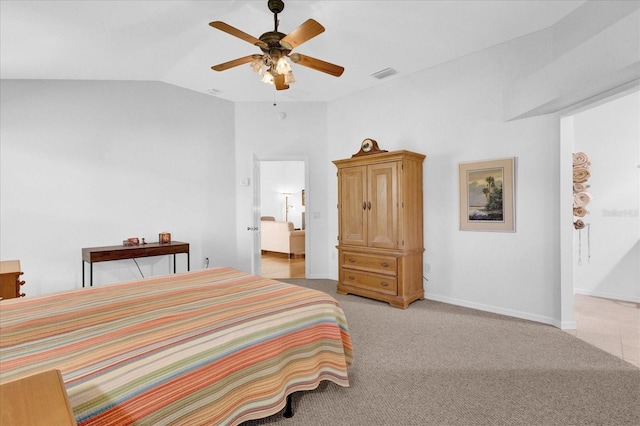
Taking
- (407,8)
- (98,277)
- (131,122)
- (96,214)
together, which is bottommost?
(98,277)

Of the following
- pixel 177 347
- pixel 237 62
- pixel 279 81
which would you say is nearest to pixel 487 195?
pixel 279 81

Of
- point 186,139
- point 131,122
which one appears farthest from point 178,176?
point 131,122

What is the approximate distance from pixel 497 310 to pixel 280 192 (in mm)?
7378

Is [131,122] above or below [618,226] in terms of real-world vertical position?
above

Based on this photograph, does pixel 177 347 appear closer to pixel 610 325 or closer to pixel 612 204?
pixel 610 325

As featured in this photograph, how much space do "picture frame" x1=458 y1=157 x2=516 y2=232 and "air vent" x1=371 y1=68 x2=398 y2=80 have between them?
1.53 metres

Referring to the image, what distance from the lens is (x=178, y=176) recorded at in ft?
15.8

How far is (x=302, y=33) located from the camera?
2.38 m

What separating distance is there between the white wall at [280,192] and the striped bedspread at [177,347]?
7.85m

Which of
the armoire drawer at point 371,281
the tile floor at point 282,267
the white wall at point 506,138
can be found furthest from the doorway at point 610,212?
the tile floor at point 282,267

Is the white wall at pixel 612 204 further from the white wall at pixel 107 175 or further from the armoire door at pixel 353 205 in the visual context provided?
the white wall at pixel 107 175

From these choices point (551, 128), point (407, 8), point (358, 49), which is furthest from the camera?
point (358, 49)

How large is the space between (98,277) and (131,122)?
2.14 m

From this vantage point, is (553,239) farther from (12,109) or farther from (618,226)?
(12,109)
